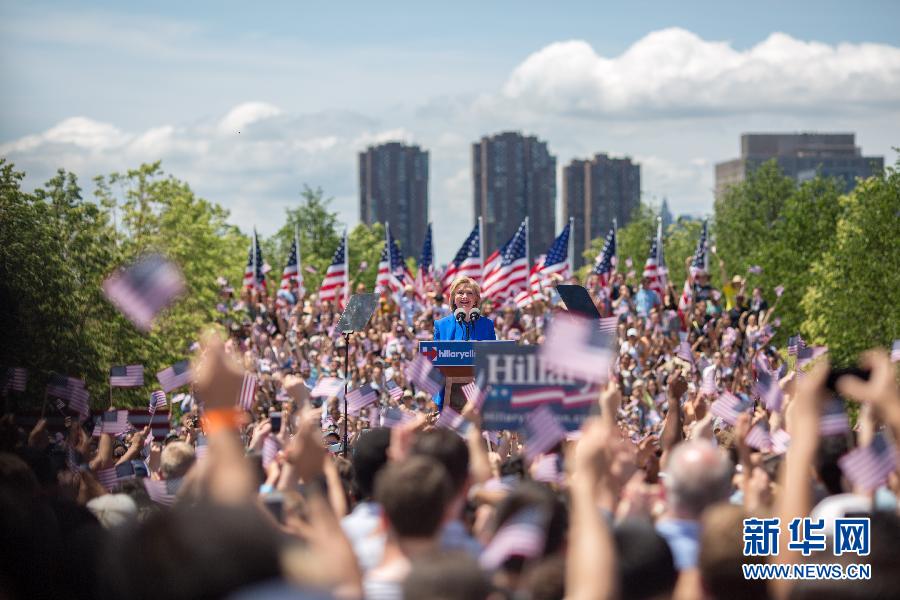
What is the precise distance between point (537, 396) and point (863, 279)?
1377 inches

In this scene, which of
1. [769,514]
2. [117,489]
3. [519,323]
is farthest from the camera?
[519,323]

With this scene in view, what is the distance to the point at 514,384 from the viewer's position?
281 inches

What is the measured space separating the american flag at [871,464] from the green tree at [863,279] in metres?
33.4

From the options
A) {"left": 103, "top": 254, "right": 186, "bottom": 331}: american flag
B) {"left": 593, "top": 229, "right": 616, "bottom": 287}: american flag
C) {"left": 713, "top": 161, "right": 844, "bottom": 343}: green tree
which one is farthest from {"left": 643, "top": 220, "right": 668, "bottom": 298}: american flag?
{"left": 103, "top": 254, "right": 186, "bottom": 331}: american flag

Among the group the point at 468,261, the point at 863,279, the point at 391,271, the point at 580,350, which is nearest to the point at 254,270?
the point at 391,271

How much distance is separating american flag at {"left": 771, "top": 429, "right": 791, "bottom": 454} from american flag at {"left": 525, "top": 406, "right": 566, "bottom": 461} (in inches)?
55.2

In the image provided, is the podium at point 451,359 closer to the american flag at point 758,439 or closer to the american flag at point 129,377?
the american flag at point 129,377

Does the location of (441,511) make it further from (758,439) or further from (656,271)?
(656,271)

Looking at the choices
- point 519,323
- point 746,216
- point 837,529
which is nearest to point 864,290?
point 519,323

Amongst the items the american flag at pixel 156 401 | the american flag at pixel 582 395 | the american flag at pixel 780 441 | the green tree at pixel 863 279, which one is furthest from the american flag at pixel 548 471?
the green tree at pixel 863 279

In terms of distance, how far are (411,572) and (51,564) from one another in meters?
1.99

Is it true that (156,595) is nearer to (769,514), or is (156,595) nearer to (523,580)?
(523,580)

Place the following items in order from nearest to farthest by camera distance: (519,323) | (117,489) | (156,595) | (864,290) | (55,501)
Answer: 1. (156,595)
2. (55,501)
3. (117,489)
4. (519,323)
5. (864,290)

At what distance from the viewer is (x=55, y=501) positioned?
6168 mm
